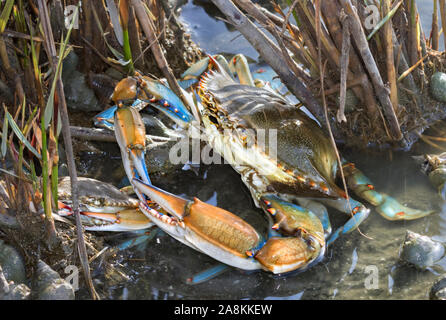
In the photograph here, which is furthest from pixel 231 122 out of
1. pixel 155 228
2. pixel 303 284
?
pixel 303 284

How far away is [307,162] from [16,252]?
1.70 m

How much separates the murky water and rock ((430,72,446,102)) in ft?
1.29

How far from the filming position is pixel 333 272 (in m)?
2.96

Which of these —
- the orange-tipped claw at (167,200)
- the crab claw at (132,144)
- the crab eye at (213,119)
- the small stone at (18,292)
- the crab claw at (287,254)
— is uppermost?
the crab eye at (213,119)

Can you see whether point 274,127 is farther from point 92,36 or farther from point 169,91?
point 92,36

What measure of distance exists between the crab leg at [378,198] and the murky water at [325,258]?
0.04 metres

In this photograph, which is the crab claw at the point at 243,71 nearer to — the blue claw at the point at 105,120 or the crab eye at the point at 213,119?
the crab eye at the point at 213,119

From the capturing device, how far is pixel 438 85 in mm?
3744

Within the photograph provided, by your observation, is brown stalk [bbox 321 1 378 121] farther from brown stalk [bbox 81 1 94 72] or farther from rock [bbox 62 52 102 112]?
rock [bbox 62 52 102 112]

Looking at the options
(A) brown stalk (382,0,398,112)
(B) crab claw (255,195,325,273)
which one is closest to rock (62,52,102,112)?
(B) crab claw (255,195,325,273)

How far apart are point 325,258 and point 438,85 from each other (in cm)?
157

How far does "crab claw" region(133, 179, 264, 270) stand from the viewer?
9.35 ft

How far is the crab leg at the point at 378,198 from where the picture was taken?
329 centimetres

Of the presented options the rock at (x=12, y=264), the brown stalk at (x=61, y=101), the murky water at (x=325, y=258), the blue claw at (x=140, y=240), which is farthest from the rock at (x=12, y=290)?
the blue claw at (x=140, y=240)
